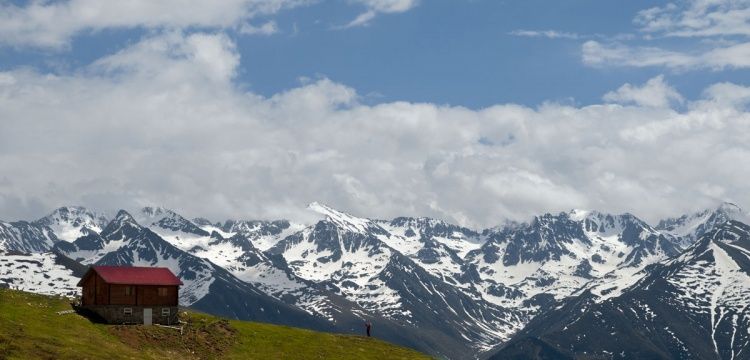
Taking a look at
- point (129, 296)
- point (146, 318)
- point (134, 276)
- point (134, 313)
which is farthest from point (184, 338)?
point (134, 276)

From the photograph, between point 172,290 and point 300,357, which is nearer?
point 300,357

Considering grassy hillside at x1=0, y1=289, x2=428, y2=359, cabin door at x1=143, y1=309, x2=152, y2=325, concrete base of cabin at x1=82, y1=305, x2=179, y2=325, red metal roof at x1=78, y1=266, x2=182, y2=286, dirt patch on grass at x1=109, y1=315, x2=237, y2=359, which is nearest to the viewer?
grassy hillside at x1=0, y1=289, x2=428, y2=359

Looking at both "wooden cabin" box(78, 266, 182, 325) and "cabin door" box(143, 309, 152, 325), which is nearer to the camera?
"wooden cabin" box(78, 266, 182, 325)

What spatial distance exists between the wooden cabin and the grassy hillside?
314cm

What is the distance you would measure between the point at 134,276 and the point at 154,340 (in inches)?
660

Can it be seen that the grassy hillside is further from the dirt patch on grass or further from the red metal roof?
the red metal roof

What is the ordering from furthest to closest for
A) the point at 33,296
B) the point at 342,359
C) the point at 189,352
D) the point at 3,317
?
1. the point at 33,296
2. the point at 342,359
3. the point at 189,352
4. the point at 3,317

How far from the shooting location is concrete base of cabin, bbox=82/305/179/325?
122188 mm

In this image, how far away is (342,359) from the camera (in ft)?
394

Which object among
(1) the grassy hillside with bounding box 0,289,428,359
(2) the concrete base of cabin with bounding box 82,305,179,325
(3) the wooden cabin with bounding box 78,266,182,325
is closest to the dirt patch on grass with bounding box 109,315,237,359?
(1) the grassy hillside with bounding box 0,289,428,359

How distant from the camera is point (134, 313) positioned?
123 meters

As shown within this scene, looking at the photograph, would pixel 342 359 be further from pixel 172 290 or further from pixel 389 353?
pixel 172 290

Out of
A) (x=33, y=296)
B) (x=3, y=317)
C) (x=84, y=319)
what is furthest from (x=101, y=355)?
(x=33, y=296)

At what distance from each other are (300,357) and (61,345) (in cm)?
3166
